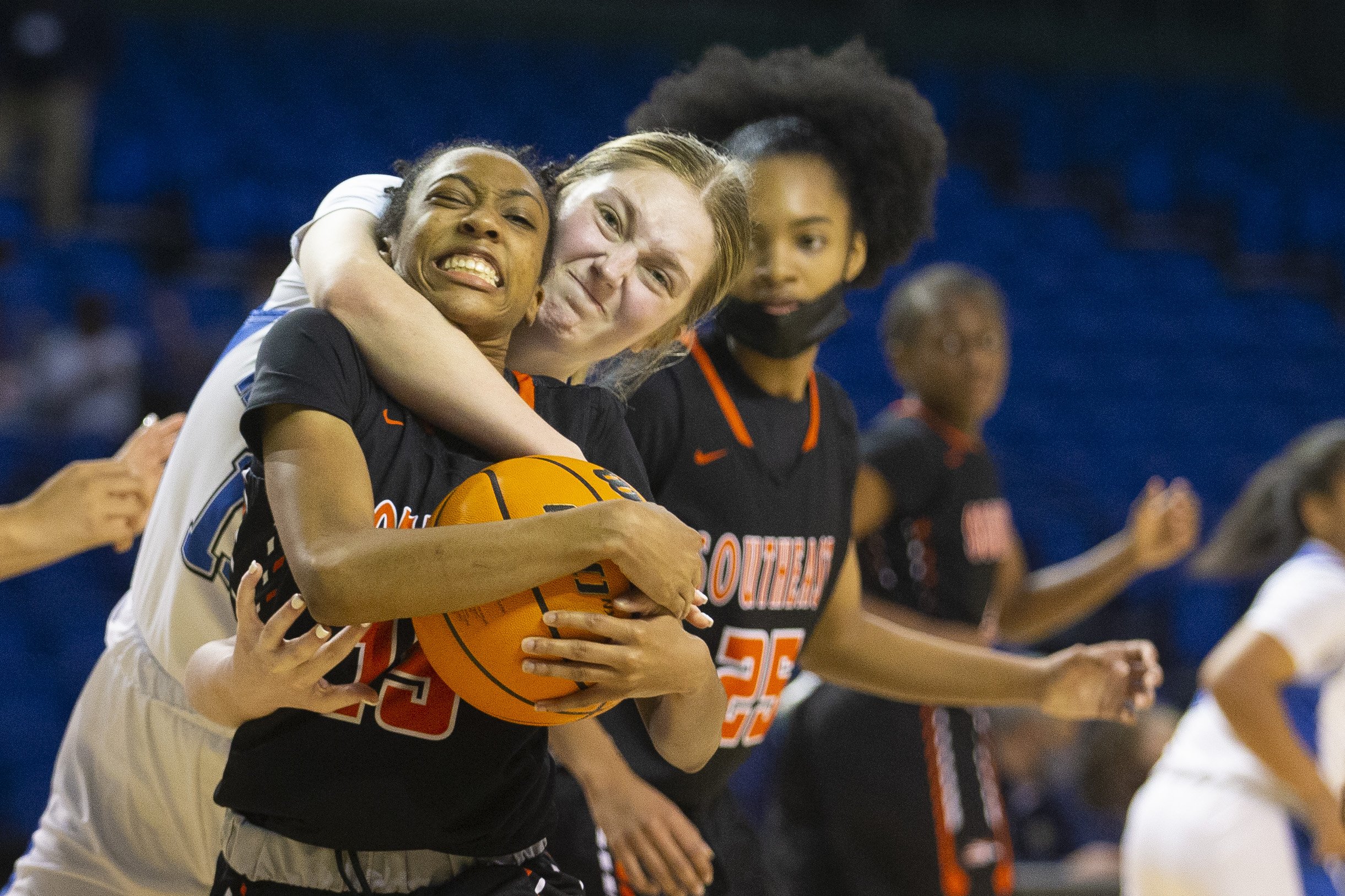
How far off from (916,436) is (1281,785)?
1367 millimetres

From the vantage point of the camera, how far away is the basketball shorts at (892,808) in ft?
12.2

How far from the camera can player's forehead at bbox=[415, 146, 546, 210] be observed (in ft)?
6.39

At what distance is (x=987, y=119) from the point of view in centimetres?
1238

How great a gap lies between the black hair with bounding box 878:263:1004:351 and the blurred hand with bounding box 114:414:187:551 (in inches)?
93.4

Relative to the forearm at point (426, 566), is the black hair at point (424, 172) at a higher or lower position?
higher

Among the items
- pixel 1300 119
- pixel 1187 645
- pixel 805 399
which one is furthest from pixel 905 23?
pixel 805 399

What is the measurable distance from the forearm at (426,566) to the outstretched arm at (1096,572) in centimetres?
277

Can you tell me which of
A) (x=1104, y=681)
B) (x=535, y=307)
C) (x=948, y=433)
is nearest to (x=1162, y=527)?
(x=948, y=433)

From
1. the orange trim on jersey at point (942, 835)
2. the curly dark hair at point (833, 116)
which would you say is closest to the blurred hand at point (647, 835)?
the curly dark hair at point (833, 116)

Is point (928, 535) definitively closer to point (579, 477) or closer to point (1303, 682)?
point (1303, 682)

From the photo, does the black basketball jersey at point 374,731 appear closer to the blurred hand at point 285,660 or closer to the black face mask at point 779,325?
the blurred hand at point 285,660

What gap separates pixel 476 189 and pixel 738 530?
0.97m

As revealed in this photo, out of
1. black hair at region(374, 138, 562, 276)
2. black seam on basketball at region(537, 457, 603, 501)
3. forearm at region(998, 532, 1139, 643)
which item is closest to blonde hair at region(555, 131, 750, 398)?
black hair at region(374, 138, 562, 276)

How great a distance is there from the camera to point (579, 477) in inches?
70.7
